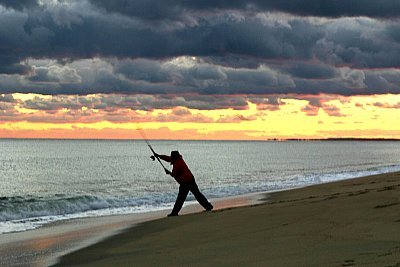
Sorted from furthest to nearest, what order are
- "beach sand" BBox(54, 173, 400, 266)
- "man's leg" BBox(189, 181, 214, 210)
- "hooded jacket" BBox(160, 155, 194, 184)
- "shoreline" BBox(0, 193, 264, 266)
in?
"man's leg" BBox(189, 181, 214, 210) → "hooded jacket" BBox(160, 155, 194, 184) → "shoreline" BBox(0, 193, 264, 266) → "beach sand" BBox(54, 173, 400, 266)

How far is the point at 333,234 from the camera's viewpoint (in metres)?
9.99

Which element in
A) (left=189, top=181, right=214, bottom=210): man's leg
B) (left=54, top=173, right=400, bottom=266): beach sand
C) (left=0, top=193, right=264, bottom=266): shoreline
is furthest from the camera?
(left=189, top=181, right=214, bottom=210): man's leg

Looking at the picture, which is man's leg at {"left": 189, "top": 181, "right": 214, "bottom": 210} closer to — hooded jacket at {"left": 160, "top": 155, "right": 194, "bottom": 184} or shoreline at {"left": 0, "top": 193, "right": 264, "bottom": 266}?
hooded jacket at {"left": 160, "top": 155, "right": 194, "bottom": 184}

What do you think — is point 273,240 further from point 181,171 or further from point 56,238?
point 181,171

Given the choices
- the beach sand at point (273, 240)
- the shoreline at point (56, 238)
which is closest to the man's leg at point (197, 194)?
the shoreline at point (56, 238)

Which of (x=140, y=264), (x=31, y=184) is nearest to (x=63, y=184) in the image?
(x=31, y=184)

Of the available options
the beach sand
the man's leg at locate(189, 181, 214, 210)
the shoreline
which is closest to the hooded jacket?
the man's leg at locate(189, 181, 214, 210)

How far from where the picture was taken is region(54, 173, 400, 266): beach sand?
8.23m

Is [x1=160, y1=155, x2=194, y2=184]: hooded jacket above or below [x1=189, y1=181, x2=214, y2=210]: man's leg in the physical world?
above

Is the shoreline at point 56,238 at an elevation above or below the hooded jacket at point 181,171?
below

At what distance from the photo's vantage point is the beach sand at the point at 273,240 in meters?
8.23

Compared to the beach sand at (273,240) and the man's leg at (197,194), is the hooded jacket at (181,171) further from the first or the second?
the beach sand at (273,240)

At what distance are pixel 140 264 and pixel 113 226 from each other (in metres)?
8.37

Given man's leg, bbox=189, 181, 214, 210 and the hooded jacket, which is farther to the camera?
man's leg, bbox=189, 181, 214, 210
